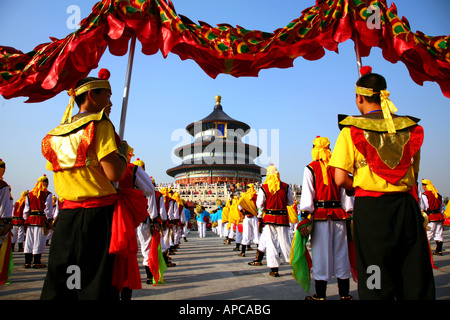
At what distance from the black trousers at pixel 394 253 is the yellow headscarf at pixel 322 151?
194cm

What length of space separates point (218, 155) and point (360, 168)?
37.1m

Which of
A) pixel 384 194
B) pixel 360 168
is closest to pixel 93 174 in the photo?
pixel 360 168

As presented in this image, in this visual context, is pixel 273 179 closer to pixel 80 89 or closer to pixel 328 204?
pixel 328 204

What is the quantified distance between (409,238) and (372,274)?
0.37m

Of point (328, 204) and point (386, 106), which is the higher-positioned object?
point (386, 106)

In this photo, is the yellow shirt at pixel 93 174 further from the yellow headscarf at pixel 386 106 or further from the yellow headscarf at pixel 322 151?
the yellow headscarf at pixel 322 151

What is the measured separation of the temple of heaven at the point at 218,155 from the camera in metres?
38.1

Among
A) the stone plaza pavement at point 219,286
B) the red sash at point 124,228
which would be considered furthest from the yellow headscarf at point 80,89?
the stone plaza pavement at point 219,286

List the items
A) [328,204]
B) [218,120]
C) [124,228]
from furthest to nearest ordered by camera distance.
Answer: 1. [218,120]
2. [328,204]
3. [124,228]

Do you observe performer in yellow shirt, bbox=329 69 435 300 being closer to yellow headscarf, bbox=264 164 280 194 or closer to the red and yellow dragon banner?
the red and yellow dragon banner

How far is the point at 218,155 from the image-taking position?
3925cm

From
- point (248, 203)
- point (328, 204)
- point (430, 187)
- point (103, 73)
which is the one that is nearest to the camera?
point (103, 73)

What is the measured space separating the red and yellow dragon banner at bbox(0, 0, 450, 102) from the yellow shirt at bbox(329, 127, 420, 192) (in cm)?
144

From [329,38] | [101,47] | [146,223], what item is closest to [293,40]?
[329,38]
